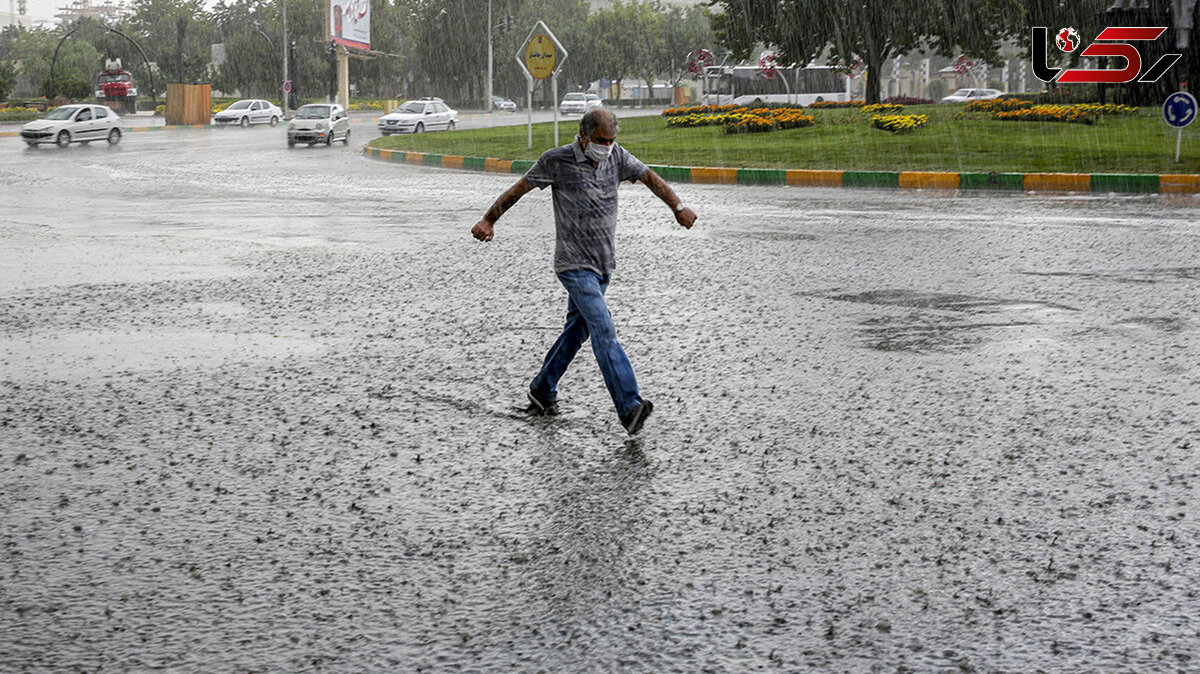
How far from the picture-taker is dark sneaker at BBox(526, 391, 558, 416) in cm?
577

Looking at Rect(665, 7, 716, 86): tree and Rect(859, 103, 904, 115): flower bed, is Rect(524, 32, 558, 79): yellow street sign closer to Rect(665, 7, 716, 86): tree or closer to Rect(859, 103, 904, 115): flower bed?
Rect(859, 103, 904, 115): flower bed

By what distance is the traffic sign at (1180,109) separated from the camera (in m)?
19.2

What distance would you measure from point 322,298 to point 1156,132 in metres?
20.8

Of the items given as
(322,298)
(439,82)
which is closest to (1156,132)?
(322,298)

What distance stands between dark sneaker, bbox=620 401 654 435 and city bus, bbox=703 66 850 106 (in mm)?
60891

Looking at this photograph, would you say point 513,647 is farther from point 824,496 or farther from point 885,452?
point 885,452

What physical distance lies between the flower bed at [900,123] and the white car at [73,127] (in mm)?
20873

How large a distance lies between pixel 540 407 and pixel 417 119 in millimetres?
40577

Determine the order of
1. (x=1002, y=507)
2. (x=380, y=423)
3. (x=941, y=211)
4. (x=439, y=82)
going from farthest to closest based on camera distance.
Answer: (x=439, y=82), (x=941, y=211), (x=380, y=423), (x=1002, y=507)

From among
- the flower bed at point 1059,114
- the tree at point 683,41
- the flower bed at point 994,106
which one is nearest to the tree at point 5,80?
the flower bed at point 994,106

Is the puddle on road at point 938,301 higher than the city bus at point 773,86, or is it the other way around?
the city bus at point 773,86

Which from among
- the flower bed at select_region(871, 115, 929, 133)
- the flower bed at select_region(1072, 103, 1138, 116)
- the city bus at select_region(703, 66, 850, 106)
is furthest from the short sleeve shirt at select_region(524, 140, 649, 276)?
the city bus at select_region(703, 66, 850, 106)

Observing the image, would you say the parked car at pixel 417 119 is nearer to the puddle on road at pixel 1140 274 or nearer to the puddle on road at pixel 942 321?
the puddle on road at pixel 1140 274

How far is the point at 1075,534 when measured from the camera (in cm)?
412
